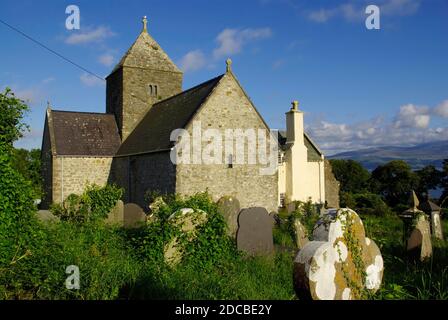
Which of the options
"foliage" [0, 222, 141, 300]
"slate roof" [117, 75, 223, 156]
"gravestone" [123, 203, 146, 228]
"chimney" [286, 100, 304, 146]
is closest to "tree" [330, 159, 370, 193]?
"chimney" [286, 100, 304, 146]

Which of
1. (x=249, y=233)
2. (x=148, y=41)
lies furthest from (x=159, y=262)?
(x=148, y=41)

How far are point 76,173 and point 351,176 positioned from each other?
39.2m

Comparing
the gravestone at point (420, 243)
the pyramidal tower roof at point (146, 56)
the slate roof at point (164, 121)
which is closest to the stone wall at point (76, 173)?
the slate roof at point (164, 121)

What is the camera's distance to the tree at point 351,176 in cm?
5184

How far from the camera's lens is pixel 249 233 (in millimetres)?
9617

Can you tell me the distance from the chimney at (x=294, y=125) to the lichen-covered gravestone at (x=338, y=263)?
879 inches

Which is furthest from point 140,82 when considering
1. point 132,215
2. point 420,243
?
point 420,243

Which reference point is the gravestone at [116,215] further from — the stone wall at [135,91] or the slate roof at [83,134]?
the stone wall at [135,91]

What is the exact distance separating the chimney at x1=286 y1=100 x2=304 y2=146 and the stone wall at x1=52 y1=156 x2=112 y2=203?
39.2 feet

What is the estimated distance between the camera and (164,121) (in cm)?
2120

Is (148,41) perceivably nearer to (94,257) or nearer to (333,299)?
(94,257)

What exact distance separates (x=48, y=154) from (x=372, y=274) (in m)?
21.2

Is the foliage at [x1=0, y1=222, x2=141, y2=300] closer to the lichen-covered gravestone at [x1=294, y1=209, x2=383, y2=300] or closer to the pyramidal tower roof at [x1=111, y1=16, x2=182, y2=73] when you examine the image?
the lichen-covered gravestone at [x1=294, y1=209, x2=383, y2=300]

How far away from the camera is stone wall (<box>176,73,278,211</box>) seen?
18.0 m
